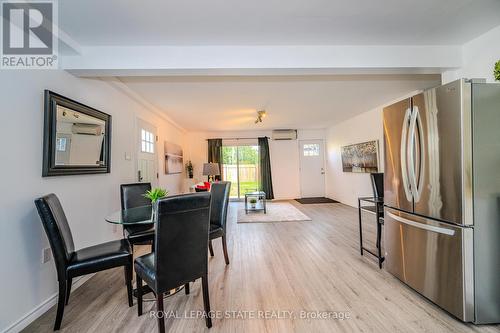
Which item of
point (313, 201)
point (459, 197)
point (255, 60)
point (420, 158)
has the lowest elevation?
point (313, 201)

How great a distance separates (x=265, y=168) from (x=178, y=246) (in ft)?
19.3

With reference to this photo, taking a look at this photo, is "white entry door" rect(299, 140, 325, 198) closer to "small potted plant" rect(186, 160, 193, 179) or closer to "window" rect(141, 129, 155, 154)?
"small potted plant" rect(186, 160, 193, 179)

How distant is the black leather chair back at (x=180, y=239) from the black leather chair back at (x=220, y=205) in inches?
43.1

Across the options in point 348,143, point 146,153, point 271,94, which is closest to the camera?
point 271,94

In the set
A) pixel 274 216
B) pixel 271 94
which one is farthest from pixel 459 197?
pixel 274 216

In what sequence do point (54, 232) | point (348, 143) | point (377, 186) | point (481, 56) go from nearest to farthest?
point (54, 232) < point (481, 56) < point (377, 186) < point (348, 143)

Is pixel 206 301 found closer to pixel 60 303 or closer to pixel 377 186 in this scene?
pixel 60 303

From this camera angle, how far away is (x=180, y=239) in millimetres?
1509

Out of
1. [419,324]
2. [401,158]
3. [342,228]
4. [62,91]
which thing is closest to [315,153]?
[342,228]

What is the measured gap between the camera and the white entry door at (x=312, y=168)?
754 centimetres

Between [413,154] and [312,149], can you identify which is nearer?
[413,154]

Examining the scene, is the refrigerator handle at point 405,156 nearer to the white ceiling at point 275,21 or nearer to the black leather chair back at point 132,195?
the white ceiling at point 275,21

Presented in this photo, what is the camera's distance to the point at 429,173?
1.80 m

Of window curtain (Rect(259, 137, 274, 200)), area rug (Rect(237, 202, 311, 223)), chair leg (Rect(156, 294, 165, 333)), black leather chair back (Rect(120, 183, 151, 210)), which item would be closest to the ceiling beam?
black leather chair back (Rect(120, 183, 151, 210))
